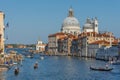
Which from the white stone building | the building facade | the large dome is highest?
the large dome

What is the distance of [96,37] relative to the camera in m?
106

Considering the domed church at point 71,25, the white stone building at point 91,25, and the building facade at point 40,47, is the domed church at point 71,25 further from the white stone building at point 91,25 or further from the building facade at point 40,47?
the building facade at point 40,47

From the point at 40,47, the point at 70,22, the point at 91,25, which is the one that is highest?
the point at 70,22

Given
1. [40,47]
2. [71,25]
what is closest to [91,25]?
[71,25]

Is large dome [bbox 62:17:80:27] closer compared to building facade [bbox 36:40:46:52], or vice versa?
large dome [bbox 62:17:80:27]

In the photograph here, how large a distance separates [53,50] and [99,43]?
138ft

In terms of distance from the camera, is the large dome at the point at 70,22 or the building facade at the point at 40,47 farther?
the building facade at the point at 40,47

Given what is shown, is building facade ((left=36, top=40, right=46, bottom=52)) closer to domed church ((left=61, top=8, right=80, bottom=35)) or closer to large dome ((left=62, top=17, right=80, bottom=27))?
domed church ((left=61, top=8, right=80, bottom=35))

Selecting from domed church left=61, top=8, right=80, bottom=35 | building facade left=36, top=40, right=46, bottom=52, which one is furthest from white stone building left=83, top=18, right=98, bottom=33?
building facade left=36, top=40, right=46, bottom=52

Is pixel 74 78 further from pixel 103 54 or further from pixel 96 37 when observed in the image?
pixel 96 37

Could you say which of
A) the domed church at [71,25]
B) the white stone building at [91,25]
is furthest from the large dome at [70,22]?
the white stone building at [91,25]

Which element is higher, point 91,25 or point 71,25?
point 71,25

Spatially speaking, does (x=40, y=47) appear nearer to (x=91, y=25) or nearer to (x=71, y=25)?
(x=71, y=25)

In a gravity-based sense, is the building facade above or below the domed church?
below
